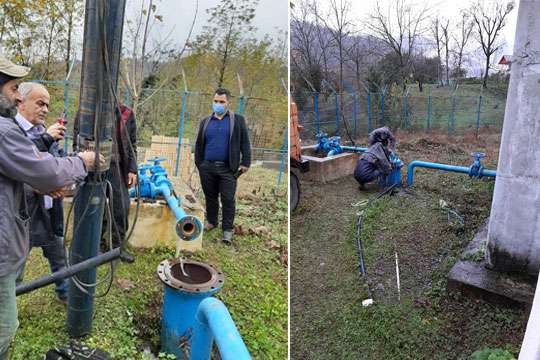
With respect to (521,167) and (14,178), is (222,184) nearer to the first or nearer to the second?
(521,167)

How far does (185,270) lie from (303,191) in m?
4.48

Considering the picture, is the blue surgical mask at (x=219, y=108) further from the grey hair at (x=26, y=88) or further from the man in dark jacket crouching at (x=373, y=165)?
the man in dark jacket crouching at (x=373, y=165)

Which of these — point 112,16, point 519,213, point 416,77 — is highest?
point 416,77

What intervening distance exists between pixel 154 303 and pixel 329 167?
518 centimetres

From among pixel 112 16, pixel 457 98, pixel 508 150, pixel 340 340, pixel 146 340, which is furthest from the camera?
pixel 457 98

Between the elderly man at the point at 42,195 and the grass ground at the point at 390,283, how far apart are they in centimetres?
201

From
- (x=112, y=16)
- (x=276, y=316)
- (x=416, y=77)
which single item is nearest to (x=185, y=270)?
(x=276, y=316)

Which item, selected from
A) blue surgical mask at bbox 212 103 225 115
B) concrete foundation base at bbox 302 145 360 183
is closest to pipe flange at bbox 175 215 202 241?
blue surgical mask at bbox 212 103 225 115

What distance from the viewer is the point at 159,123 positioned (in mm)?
9883

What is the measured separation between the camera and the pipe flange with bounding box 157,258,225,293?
2873 mm

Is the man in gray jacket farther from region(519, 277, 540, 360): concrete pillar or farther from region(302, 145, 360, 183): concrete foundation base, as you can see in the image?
region(302, 145, 360, 183): concrete foundation base

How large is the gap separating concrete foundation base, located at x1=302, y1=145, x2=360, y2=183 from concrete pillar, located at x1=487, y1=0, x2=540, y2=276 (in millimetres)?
4146

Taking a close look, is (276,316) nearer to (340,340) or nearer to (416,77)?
(340,340)

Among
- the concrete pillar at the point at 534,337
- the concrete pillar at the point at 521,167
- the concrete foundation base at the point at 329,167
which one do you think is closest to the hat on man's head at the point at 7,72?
the concrete pillar at the point at 534,337
